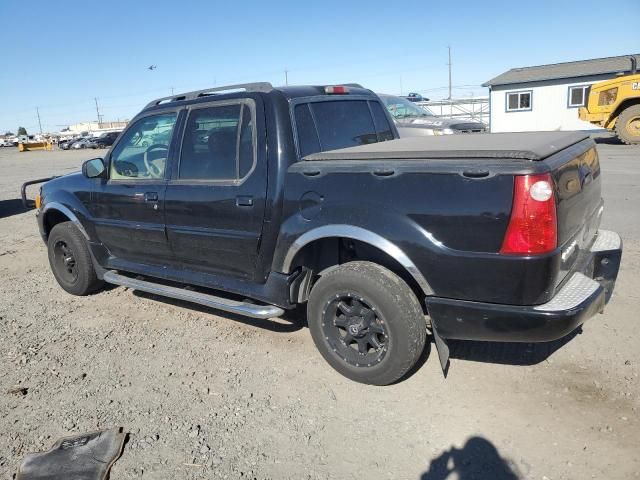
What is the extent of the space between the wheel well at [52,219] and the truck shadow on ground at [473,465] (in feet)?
14.3

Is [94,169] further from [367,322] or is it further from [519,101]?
[519,101]

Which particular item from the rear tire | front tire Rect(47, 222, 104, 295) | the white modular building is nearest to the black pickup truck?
front tire Rect(47, 222, 104, 295)

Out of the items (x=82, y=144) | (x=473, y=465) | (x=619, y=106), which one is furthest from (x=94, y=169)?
(x=82, y=144)

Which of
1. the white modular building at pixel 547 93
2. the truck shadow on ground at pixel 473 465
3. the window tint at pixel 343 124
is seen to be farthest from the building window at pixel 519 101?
the truck shadow on ground at pixel 473 465

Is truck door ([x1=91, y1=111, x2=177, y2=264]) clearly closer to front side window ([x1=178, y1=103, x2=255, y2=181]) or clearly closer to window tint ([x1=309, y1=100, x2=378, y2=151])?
front side window ([x1=178, y1=103, x2=255, y2=181])

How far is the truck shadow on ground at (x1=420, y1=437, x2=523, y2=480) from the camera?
101 inches

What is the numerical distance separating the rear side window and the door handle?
0.49m

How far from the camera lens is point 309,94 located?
3.95m

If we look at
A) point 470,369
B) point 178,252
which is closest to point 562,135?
point 470,369

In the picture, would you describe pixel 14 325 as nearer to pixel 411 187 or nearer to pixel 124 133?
pixel 124 133

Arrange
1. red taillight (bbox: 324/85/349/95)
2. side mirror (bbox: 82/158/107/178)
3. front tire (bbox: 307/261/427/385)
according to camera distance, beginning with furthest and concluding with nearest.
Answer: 1. side mirror (bbox: 82/158/107/178)
2. red taillight (bbox: 324/85/349/95)
3. front tire (bbox: 307/261/427/385)

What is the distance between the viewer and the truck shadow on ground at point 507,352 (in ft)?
11.9

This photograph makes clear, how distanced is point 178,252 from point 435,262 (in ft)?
7.47

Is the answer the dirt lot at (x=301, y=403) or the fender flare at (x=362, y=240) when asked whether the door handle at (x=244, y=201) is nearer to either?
the fender flare at (x=362, y=240)
